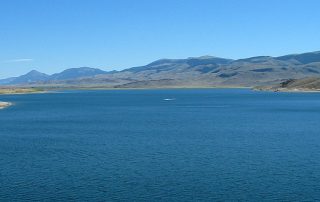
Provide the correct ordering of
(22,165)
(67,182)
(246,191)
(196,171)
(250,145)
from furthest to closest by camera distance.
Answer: (250,145) → (22,165) → (196,171) → (67,182) → (246,191)

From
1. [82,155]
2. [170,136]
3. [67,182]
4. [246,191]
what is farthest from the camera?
[170,136]

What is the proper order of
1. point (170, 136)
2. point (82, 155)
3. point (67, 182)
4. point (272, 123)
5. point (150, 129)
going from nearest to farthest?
point (67, 182)
point (82, 155)
point (170, 136)
point (150, 129)
point (272, 123)

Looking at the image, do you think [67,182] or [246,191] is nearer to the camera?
[246,191]

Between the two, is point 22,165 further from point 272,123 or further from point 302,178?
point 272,123

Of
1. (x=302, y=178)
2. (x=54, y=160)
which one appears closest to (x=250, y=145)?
(x=302, y=178)

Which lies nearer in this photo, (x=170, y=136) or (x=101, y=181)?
(x=101, y=181)

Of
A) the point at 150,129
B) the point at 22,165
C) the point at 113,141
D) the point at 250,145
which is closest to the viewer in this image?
the point at 22,165

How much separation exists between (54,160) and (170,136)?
119 feet

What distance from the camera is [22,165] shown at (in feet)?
237

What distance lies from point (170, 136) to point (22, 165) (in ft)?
137

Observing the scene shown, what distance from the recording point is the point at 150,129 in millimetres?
123000

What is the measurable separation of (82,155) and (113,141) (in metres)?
18.5

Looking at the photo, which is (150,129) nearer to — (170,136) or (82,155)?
(170,136)

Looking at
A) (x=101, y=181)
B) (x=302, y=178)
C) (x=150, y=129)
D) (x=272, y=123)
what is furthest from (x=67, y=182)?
(x=272, y=123)
